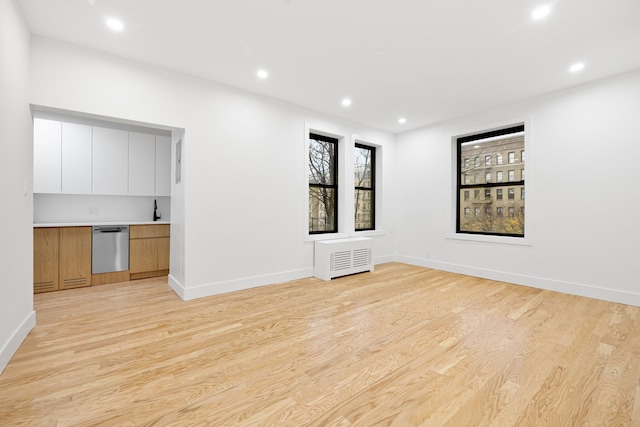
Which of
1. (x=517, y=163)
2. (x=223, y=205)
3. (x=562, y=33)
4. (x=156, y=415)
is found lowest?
(x=156, y=415)

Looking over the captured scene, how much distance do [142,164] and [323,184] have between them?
295cm

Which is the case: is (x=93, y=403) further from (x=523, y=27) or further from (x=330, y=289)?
(x=523, y=27)

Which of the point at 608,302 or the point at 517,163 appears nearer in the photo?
the point at 608,302

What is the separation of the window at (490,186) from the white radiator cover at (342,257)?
1.77 m

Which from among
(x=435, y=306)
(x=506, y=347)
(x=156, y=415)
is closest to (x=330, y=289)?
(x=435, y=306)

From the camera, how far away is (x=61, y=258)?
3.69 m

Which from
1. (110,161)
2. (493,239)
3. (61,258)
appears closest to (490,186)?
(493,239)

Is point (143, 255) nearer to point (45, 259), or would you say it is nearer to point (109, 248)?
point (109, 248)

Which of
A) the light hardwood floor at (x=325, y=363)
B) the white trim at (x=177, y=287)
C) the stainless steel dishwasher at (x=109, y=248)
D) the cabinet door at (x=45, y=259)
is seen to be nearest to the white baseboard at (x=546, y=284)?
the light hardwood floor at (x=325, y=363)

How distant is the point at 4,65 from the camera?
1950 mm

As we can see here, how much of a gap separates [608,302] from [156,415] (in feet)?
15.1

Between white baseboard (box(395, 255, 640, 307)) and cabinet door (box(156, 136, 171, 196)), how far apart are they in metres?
4.78

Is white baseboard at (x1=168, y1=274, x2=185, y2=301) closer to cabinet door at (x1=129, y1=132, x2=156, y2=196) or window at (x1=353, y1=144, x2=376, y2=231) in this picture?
cabinet door at (x1=129, y1=132, x2=156, y2=196)

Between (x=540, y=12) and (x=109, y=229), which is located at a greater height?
(x=540, y=12)
